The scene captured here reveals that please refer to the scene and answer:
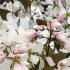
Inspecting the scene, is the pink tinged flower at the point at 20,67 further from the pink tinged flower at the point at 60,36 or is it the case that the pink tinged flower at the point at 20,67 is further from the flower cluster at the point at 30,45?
the pink tinged flower at the point at 60,36

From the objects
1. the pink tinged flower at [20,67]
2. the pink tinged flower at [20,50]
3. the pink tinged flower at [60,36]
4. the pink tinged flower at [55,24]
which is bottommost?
the pink tinged flower at [20,67]

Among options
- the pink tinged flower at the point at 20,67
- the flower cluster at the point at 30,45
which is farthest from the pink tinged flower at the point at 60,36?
the pink tinged flower at the point at 20,67

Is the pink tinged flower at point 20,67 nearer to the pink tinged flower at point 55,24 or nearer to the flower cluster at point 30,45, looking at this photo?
the flower cluster at point 30,45

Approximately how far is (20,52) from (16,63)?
0.02 m

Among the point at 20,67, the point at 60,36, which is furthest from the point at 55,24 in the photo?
the point at 20,67

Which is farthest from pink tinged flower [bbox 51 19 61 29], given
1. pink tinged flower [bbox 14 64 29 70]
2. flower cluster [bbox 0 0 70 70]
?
pink tinged flower [bbox 14 64 29 70]

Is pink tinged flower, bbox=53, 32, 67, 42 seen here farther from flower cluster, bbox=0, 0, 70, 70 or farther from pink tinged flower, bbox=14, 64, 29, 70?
pink tinged flower, bbox=14, 64, 29, 70

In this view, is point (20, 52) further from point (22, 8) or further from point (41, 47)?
point (22, 8)

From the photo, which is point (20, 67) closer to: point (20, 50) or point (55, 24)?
point (20, 50)

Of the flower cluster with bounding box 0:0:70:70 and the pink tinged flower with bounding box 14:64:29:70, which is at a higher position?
the flower cluster with bounding box 0:0:70:70

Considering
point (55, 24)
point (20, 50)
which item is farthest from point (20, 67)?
point (55, 24)

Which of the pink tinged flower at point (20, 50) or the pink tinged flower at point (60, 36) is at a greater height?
the pink tinged flower at point (60, 36)

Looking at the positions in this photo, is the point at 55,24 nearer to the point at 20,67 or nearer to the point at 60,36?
the point at 60,36

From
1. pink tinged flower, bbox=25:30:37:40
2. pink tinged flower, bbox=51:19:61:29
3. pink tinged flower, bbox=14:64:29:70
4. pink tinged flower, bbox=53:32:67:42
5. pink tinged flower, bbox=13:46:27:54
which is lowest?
pink tinged flower, bbox=14:64:29:70
